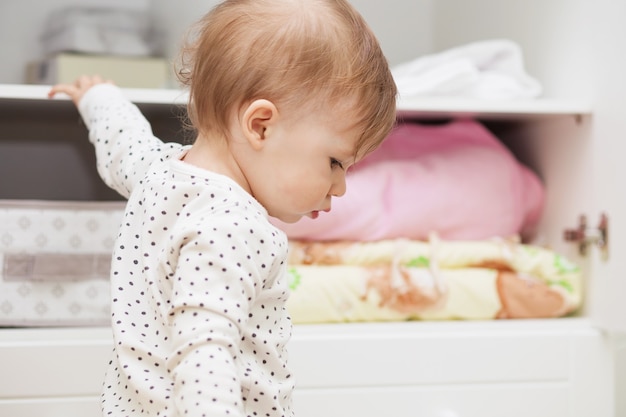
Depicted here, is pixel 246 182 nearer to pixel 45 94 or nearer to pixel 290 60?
pixel 290 60

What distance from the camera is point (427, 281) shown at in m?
1.19

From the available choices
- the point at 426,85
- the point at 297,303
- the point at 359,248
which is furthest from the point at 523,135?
the point at 297,303

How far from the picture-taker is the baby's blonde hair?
73 cm

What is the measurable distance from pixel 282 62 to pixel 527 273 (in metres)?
0.68

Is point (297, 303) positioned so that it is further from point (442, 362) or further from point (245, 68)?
point (245, 68)

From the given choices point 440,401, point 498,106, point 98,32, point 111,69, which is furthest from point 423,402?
point 98,32

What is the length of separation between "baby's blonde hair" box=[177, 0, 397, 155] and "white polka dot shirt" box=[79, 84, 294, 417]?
0.28 feet

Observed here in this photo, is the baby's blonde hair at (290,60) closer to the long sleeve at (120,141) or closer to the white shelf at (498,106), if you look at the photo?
the long sleeve at (120,141)

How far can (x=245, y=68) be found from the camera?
0.73 metres

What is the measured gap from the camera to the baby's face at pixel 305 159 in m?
0.75

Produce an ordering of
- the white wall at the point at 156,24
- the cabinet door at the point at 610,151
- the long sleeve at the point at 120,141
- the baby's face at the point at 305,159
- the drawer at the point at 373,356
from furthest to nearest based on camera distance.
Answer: the white wall at the point at 156,24, the cabinet door at the point at 610,151, the drawer at the point at 373,356, the long sleeve at the point at 120,141, the baby's face at the point at 305,159

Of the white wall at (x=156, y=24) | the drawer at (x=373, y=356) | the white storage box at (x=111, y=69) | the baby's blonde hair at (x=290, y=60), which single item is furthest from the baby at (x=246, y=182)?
the white wall at (x=156, y=24)

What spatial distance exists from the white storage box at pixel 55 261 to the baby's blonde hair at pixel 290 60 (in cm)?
44

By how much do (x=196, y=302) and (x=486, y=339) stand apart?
60 centimetres
